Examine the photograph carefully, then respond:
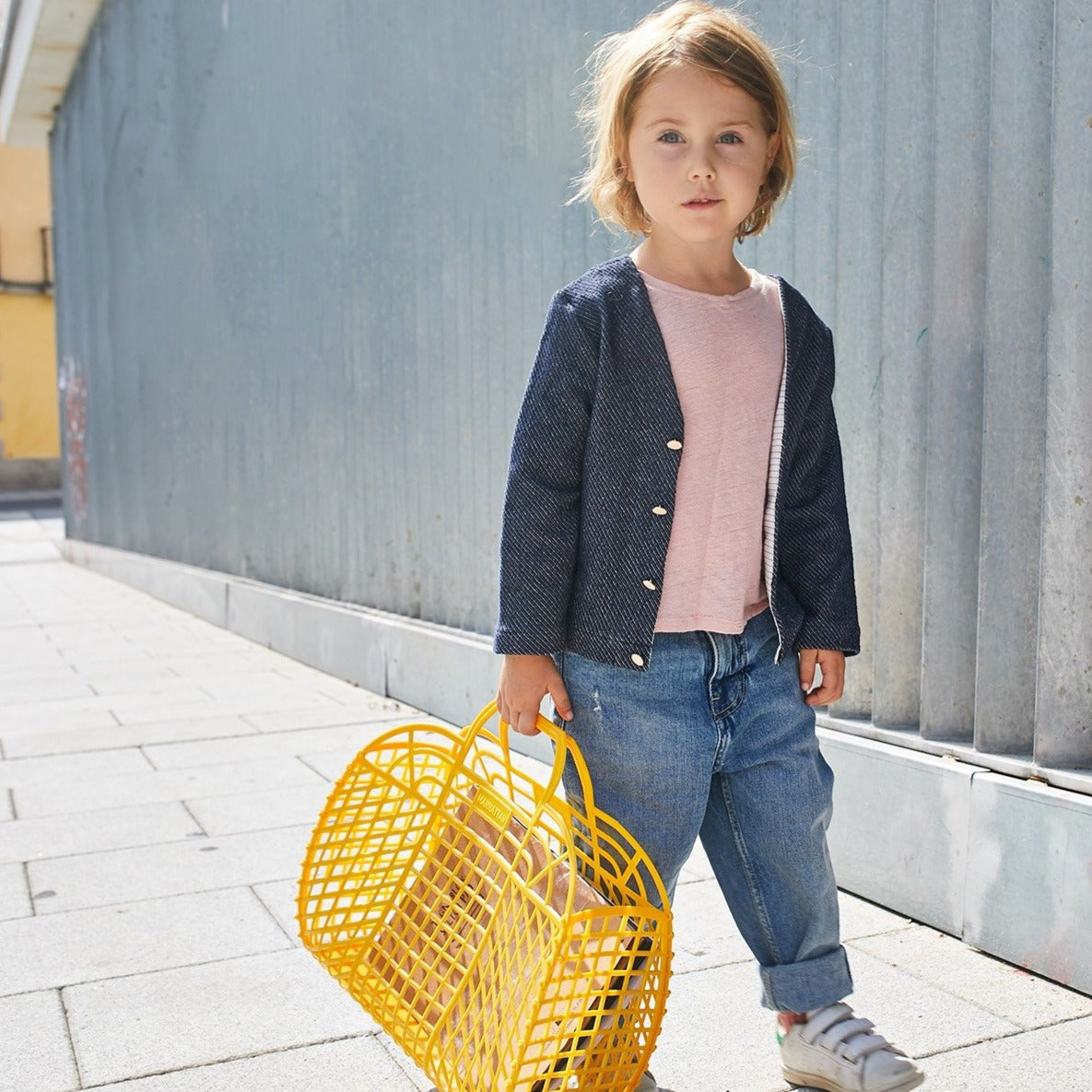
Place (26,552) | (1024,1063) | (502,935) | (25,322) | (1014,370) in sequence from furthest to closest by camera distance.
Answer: (25,322), (26,552), (1014,370), (1024,1063), (502,935)

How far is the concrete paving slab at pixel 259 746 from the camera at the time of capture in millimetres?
4797

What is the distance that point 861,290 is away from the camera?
10.6ft

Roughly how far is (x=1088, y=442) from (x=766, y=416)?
0.84 m

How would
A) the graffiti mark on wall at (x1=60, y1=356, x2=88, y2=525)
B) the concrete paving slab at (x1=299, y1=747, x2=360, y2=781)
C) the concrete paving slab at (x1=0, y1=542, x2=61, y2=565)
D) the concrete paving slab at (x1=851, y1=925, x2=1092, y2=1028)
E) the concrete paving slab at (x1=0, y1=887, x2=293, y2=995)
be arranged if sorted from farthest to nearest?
the concrete paving slab at (x1=0, y1=542, x2=61, y2=565) < the graffiti mark on wall at (x1=60, y1=356, x2=88, y2=525) < the concrete paving slab at (x1=299, y1=747, x2=360, y2=781) < the concrete paving slab at (x1=0, y1=887, x2=293, y2=995) < the concrete paving slab at (x1=851, y1=925, x2=1092, y2=1028)

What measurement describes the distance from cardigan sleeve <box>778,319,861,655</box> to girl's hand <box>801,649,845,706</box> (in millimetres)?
25

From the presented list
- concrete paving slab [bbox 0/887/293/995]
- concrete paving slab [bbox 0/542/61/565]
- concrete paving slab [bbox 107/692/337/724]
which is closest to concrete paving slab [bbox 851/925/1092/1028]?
concrete paving slab [bbox 0/887/293/995]

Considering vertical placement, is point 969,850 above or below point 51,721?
above

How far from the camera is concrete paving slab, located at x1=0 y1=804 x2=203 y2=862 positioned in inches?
147

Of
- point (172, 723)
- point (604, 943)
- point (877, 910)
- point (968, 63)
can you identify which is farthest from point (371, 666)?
point (604, 943)

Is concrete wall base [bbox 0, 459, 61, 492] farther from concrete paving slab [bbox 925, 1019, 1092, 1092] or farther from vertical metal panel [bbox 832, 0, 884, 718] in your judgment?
concrete paving slab [bbox 925, 1019, 1092, 1092]

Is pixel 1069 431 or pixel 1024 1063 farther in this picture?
pixel 1069 431

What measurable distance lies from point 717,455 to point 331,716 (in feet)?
12.3

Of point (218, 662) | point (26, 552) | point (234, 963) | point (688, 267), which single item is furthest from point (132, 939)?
point (26, 552)

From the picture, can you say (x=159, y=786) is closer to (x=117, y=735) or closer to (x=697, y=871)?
(x=117, y=735)
